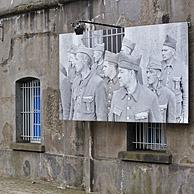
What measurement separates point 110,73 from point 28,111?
12.9 feet

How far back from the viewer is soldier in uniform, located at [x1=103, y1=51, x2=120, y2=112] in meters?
11.7

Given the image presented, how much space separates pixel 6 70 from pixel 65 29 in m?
2.81

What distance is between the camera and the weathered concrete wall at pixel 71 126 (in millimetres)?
10906

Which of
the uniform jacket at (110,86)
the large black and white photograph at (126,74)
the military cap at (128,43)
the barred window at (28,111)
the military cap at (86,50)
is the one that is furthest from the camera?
the barred window at (28,111)

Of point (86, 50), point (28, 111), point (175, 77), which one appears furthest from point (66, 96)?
point (175, 77)

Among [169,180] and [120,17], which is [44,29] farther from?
[169,180]

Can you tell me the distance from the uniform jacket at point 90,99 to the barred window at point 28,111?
2.26 metres

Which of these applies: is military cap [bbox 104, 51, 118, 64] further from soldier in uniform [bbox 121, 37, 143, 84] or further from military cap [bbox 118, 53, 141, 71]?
soldier in uniform [bbox 121, 37, 143, 84]

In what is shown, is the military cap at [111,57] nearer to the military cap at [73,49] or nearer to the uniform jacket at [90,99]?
the uniform jacket at [90,99]

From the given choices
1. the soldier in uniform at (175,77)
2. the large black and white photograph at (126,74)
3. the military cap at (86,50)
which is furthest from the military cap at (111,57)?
the soldier in uniform at (175,77)

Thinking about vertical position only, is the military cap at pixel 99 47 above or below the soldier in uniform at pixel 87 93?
above

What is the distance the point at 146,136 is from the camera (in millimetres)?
11812

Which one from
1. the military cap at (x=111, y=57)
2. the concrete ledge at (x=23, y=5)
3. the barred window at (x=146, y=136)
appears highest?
the concrete ledge at (x=23, y=5)

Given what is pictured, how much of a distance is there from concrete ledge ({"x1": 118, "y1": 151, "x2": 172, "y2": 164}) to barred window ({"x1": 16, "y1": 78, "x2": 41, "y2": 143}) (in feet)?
11.4
